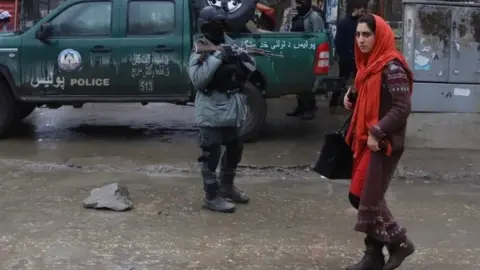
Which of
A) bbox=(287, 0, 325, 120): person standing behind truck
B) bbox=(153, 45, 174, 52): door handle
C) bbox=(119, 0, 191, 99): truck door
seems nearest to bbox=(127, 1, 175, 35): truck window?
bbox=(119, 0, 191, 99): truck door

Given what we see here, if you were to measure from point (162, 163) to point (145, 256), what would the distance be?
2.90m

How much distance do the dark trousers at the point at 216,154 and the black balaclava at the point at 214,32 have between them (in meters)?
0.71

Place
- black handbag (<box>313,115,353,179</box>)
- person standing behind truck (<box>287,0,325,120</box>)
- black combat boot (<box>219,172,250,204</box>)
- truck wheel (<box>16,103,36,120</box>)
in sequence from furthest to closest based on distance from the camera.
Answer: person standing behind truck (<box>287,0,325,120</box>) → truck wheel (<box>16,103,36,120</box>) → black combat boot (<box>219,172,250,204</box>) → black handbag (<box>313,115,353,179</box>)

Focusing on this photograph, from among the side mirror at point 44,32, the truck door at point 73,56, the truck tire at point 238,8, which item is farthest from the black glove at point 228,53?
the side mirror at point 44,32

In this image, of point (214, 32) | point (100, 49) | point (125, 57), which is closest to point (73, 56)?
point (100, 49)

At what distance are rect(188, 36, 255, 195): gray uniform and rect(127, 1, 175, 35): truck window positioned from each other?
119 inches

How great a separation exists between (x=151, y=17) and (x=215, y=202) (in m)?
3.60

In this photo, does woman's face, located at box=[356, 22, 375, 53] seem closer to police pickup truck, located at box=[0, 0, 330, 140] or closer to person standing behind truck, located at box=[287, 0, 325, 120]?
police pickup truck, located at box=[0, 0, 330, 140]

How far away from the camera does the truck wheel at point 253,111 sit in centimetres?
938

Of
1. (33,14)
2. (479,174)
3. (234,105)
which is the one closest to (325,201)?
(234,105)

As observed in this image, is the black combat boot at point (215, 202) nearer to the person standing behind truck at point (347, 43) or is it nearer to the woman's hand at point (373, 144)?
the woman's hand at point (373, 144)

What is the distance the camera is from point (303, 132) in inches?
413

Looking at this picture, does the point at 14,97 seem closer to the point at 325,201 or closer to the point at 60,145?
the point at 60,145

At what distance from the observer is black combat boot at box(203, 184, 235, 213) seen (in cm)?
659
